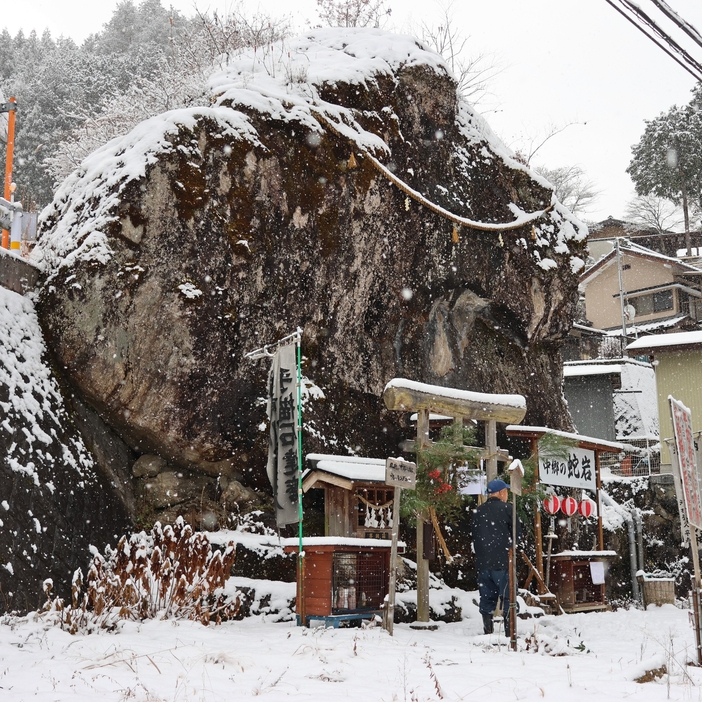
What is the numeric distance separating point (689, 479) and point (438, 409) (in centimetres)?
481

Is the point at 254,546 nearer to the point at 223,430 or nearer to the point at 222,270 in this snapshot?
the point at 223,430

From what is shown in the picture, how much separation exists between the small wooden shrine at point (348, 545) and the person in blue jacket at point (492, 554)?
119 centimetres

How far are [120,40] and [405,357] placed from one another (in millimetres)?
35229

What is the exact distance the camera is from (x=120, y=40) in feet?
135

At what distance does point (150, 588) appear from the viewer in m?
8.82

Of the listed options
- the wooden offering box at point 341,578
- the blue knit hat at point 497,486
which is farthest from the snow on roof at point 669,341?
the wooden offering box at point 341,578

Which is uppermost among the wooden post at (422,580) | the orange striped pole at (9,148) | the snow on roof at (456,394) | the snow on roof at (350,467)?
the orange striped pole at (9,148)

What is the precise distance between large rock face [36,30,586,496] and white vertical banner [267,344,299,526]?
5.88 feet

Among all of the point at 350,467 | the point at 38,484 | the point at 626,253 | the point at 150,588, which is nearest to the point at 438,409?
the point at 350,467

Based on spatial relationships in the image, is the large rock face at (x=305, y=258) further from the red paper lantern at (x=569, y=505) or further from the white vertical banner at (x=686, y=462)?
the white vertical banner at (x=686, y=462)

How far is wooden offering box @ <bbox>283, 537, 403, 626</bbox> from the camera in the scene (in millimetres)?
9539

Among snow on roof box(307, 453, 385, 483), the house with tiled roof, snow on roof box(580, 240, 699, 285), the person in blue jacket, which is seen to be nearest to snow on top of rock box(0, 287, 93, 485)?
snow on roof box(307, 453, 385, 483)

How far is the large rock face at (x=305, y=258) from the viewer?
37.8ft

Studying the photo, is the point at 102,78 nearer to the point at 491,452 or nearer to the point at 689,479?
the point at 491,452
